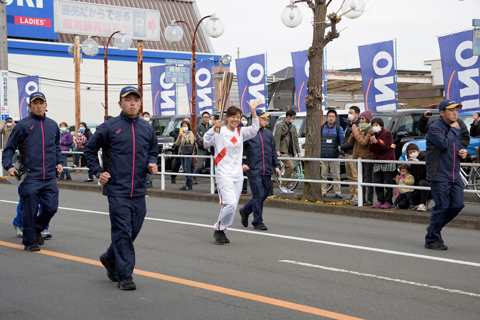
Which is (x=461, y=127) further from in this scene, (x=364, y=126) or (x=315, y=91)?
(x=315, y=91)

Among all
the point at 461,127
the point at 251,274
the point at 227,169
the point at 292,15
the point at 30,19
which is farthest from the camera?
the point at 30,19

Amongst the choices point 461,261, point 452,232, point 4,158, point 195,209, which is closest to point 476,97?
point 452,232

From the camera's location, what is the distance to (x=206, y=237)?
8.95 meters

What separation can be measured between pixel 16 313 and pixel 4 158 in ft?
11.2

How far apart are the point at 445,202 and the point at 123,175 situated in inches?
172

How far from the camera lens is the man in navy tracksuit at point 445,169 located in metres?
7.92

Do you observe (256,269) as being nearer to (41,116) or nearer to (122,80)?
(41,116)

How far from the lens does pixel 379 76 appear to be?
1914 cm

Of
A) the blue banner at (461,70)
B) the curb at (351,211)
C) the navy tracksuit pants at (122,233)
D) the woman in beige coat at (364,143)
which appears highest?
the blue banner at (461,70)

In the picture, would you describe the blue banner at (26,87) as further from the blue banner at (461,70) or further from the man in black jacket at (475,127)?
the man in black jacket at (475,127)

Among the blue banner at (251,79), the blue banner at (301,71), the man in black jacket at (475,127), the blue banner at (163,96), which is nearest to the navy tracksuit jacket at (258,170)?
the man in black jacket at (475,127)

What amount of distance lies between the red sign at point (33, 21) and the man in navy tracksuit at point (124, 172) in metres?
43.0

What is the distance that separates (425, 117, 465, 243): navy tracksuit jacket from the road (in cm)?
51

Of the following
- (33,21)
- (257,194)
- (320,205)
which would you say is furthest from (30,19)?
(257,194)
